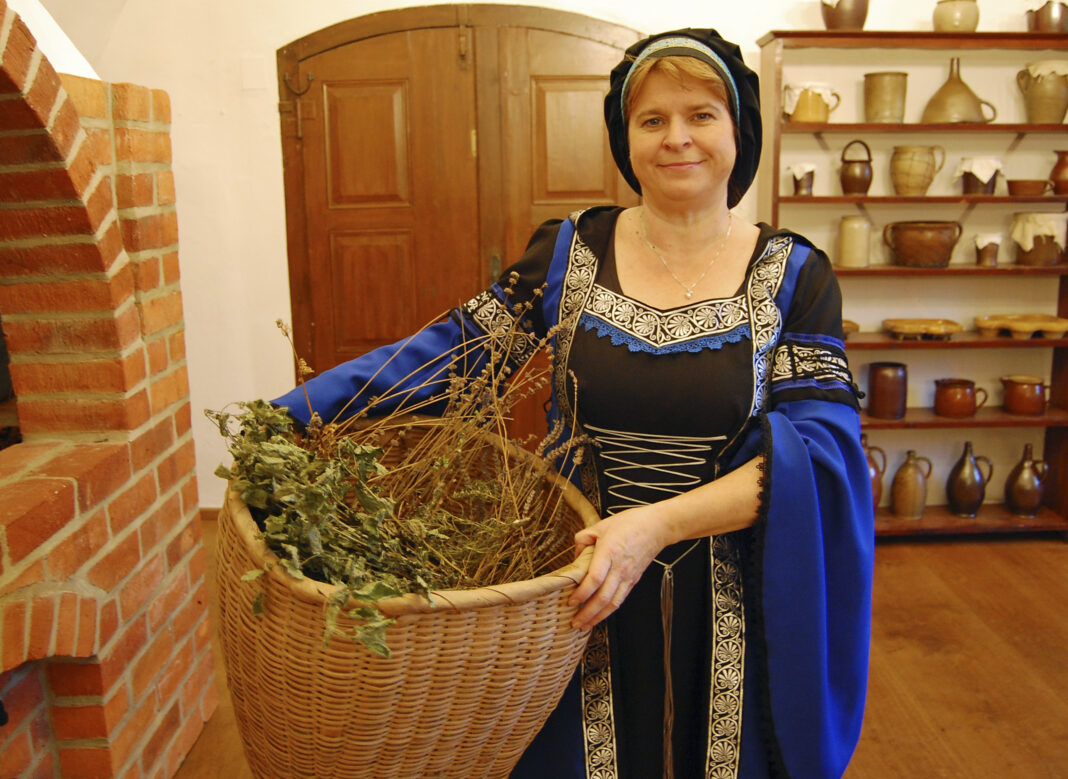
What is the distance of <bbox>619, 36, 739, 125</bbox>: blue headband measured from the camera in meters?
1.43

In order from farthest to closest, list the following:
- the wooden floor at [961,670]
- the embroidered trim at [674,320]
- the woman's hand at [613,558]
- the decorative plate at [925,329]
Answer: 1. the decorative plate at [925,329]
2. the wooden floor at [961,670]
3. the embroidered trim at [674,320]
4. the woman's hand at [613,558]

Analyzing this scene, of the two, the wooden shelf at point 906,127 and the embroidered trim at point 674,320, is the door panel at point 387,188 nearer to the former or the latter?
the wooden shelf at point 906,127

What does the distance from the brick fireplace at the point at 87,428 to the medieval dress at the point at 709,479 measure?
2.28 ft

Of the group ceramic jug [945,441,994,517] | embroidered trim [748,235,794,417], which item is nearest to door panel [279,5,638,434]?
ceramic jug [945,441,994,517]

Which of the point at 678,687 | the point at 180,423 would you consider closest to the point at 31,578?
the point at 180,423

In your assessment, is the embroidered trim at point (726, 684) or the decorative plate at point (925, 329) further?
the decorative plate at point (925, 329)

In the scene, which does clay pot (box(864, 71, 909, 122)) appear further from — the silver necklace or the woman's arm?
the woman's arm

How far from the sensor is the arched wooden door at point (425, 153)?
4.08 meters

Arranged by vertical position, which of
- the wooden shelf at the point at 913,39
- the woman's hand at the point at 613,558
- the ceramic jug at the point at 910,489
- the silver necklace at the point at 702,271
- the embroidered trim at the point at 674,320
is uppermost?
the wooden shelf at the point at 913,39

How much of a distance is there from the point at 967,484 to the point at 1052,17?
1.95 metres

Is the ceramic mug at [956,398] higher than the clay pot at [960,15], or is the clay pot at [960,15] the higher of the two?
the clay pot at [960,15]

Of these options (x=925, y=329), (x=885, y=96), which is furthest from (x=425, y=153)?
(x=925, y=329)

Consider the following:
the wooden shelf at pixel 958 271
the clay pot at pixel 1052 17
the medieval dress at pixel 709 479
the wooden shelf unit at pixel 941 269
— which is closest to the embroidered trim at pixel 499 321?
the medieval dress at pixel 709 479

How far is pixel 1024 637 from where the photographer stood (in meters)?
3.28
